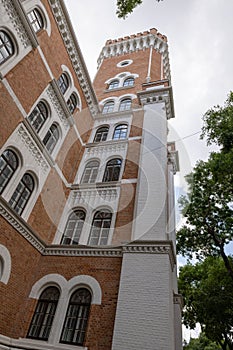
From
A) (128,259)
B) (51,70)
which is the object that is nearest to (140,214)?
(128,259)

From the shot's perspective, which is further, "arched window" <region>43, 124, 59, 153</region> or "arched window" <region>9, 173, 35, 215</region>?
"arched window" <region>43, 124, 59, 153</region>

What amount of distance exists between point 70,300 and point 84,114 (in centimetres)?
1051

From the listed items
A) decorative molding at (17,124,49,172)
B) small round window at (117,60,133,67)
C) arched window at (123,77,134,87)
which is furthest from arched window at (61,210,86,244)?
small round window at (117,60,133,67)

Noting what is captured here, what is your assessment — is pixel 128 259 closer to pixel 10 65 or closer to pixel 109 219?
pixel 109 219

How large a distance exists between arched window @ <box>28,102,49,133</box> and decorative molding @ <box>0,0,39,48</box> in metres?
2.46

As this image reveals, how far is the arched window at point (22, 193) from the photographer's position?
8.48 meters

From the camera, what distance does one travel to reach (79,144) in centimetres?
1365

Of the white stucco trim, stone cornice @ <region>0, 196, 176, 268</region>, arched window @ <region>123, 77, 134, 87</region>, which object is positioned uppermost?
arched window @ <region>123, 77, 134, 87</region>

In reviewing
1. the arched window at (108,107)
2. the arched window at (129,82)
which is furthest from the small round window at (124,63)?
the arched window at (108,107)

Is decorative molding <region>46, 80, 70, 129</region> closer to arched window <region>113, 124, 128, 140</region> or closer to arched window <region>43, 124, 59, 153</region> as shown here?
arched window <region>43, 124, 59, 153</region>

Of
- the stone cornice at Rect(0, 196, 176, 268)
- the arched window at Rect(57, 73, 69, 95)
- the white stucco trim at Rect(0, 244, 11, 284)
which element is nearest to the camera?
the white stucco trim at Rect(0, 244, 11, 284)

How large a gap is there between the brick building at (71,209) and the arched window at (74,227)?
0.17ft

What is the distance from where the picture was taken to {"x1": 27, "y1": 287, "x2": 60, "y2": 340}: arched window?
7.36 meters

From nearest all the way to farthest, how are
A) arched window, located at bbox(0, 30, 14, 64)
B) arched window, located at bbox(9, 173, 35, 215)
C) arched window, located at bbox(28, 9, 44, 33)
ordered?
1. arched window, located at bbox(9, 173, 35, 215)
2. arched window, located at bbox(0, 30, 14, 64)
3. arched window, located at bbox(28, 9, 44, 33)
